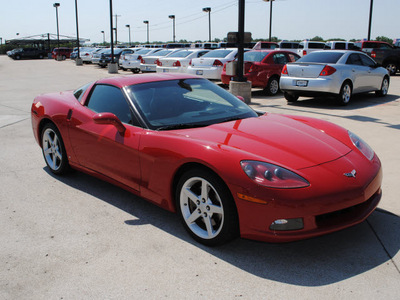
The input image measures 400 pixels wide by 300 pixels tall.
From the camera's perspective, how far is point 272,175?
3107 millimetres

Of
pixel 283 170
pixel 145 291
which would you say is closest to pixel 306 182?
pixel 283 170

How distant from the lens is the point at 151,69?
22156mm

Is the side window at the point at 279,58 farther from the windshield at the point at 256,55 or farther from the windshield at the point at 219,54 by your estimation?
the windshield at the point at 219,54

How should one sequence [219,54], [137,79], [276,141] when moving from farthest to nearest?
[219,54], [137,79], [276,141]

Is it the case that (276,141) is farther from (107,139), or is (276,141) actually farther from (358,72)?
(358,72)

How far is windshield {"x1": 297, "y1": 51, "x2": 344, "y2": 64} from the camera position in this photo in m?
11.5

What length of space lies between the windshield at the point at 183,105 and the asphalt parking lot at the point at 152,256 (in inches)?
37.6

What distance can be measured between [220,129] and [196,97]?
801mm

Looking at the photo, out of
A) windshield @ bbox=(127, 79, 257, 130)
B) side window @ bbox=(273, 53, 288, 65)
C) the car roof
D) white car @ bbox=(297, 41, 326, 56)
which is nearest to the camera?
windshield @ bbox=(127, 79, 257, 130)

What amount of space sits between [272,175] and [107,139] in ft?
6.26

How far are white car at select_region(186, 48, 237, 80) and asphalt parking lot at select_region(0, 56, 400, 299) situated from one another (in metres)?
10.4

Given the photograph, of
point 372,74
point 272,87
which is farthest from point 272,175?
point 272,87

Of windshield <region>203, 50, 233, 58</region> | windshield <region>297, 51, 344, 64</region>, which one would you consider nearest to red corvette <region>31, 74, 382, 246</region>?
windshield <region>297, 51, 344, 64</region>

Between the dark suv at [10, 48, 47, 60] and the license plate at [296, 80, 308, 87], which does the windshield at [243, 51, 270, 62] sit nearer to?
the license plate at [296, 80, 308, 87]
